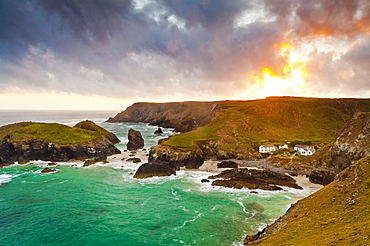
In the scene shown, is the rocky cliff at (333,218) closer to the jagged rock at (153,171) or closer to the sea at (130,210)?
the sea at (130,210)

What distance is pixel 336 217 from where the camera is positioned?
20297 mm

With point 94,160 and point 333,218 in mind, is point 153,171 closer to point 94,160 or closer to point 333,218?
point 94,160

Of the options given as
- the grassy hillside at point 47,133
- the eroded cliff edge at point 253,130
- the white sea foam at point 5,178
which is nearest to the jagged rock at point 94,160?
the grassy hillside at point 47,133

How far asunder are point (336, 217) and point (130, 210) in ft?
109

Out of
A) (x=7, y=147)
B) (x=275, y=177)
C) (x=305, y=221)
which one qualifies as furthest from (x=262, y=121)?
(x=7, y=147)

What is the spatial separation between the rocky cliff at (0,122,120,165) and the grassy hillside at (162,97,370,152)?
33.4m

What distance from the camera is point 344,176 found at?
1064 inches

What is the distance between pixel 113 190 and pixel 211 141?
172 ft

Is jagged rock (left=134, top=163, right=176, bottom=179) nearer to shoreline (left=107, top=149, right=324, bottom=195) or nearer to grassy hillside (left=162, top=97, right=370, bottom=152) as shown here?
shoreline (left=107, top=149, right=324, bottom=195)

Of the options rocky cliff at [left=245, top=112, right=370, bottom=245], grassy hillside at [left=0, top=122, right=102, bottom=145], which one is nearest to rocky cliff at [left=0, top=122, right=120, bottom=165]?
grassy hillside at [left=0, top=122, right=102, bottom=145]

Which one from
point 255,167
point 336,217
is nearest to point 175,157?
point 255,167

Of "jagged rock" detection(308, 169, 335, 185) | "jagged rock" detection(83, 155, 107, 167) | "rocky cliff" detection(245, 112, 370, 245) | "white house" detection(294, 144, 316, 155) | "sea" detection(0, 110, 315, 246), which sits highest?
"rocky cliff" detection(245, 112, 370, 245)

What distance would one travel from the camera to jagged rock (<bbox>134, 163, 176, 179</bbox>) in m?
62.9

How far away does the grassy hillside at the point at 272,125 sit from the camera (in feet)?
329
